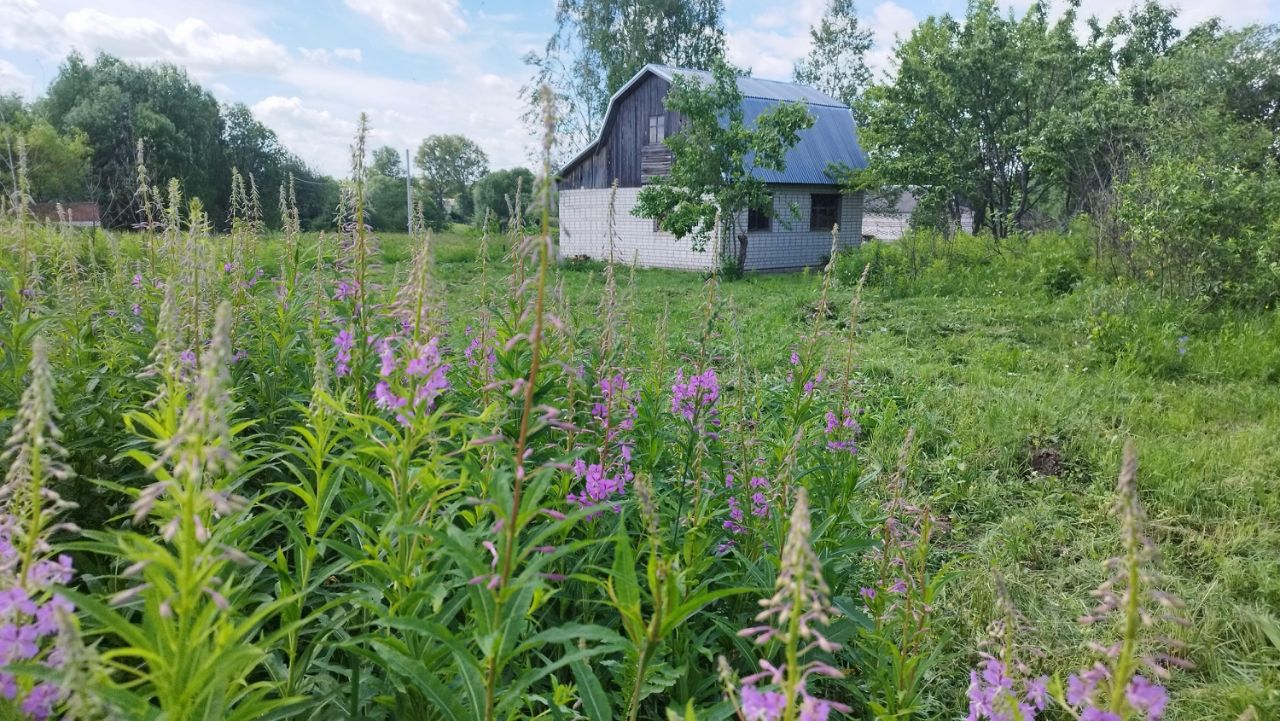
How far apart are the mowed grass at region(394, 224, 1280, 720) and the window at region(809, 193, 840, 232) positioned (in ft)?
40.1

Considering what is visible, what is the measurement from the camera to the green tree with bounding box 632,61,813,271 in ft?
58.5

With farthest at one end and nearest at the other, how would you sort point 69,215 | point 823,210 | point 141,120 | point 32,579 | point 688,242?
1. point 141,120
2. point 823,210
3. point 688,242
4. point 69,215
5. point 32,579

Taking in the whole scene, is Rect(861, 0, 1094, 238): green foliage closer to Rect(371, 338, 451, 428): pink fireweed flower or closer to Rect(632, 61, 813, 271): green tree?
Rect(632, 61, 813, 271): green tree

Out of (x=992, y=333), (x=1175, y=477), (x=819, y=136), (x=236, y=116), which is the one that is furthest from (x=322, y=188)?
(x=1175, y=477)

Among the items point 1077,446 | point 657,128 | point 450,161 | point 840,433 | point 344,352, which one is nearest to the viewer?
point 344,352

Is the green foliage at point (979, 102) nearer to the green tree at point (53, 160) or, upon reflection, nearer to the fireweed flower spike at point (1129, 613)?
the fireweed flower spike at point (1129, 613)

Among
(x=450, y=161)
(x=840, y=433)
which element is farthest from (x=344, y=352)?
(x=450, y=161)

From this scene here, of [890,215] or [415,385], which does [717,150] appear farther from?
[415,385]

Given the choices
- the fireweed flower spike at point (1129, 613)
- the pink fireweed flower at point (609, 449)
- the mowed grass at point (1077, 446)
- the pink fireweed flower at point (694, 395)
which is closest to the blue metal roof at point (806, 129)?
the mowed grass at point (1077, 446)

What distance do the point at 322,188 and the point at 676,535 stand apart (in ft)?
121

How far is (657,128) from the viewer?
21.8 m

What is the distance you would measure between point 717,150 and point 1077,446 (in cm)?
1384

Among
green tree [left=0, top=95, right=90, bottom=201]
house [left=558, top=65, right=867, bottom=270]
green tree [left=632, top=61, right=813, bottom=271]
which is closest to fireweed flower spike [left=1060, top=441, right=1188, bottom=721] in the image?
green tree [left=632, top=61, right=813, bottom=271]

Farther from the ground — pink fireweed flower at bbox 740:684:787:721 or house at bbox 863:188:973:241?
house at bbox 863:188:973:241
